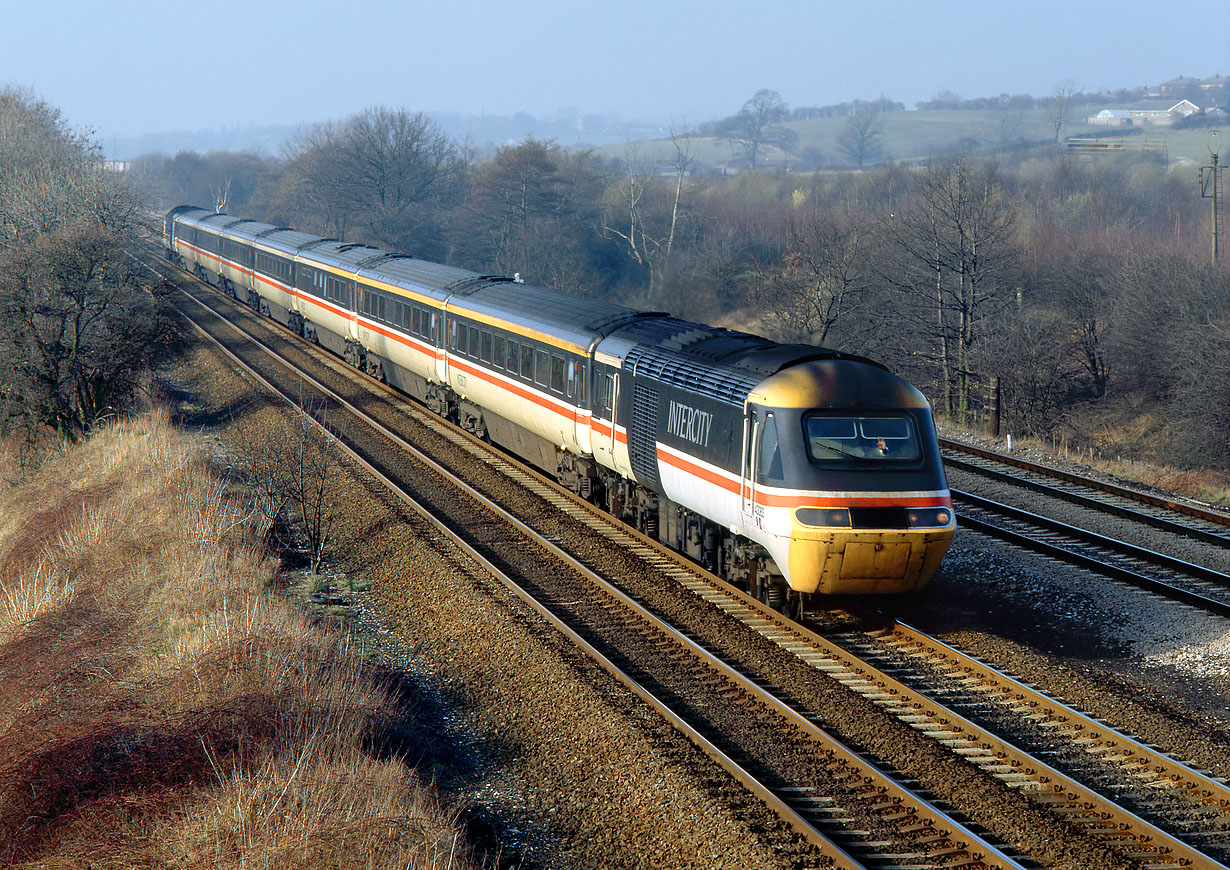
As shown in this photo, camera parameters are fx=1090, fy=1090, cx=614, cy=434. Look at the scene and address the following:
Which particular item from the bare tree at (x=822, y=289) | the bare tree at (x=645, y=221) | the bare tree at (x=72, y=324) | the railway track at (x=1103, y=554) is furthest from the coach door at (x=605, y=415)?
the bare tree at (x=645, y=221)

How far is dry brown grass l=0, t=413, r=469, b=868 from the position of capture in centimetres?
761

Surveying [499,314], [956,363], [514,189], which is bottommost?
[956,363]

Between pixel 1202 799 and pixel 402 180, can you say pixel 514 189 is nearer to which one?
pixel 402 180

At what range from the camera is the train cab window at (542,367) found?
1827 centimetres

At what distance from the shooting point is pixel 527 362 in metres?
19.1

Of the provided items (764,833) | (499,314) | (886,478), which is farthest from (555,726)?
(499,314)

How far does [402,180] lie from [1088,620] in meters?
66.8

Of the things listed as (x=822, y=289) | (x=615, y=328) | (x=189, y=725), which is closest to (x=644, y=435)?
(x=615, y=328)

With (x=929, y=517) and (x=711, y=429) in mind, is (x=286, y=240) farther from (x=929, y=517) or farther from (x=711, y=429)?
(x=929, y=517)

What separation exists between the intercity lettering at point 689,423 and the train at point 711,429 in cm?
3

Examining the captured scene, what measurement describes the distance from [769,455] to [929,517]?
1.76 metres

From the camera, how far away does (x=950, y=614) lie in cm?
1288

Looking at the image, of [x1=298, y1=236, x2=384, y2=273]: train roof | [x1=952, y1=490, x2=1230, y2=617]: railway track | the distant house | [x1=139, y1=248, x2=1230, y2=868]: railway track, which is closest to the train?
[x1=139, y1=248, x2=1230, y2=868]: railway track

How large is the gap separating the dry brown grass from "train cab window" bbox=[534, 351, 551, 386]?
5310mm
